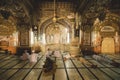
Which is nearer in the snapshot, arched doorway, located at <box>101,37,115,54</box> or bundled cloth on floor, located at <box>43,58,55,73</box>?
bundled cloth on floor, located at <box>43,58,55,73</box>

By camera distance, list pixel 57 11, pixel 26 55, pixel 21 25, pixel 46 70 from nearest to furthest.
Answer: pixel 46 70, pixel 26 55, pixel 21 25, pixel 57 11

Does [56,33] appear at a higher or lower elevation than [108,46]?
higher

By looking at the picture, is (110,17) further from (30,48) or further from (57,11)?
(30,48)

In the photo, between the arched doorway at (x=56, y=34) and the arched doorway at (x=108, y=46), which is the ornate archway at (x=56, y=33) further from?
the arched doorway at (x=108, y=46)

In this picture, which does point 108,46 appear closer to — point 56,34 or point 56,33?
point 56,33

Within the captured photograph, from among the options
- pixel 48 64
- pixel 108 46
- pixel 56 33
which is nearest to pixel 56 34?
pixel 56 33

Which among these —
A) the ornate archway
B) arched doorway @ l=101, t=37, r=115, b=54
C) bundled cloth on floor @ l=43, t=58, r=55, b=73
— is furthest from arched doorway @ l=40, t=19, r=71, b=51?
bundled cloth on floor @ l=43, t=58, r=55, b=73

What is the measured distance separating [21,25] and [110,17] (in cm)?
665

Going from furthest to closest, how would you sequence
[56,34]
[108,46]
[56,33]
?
[56,34] → [56,33] → [108,46]

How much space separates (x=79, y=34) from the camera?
12172mm

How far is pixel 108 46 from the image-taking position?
12180 millimetres

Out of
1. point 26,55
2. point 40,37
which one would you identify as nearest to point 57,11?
point 40,37

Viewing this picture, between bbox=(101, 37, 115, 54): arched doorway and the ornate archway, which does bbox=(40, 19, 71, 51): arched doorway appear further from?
bbox=(101, 37, 115, 54): arched doorway

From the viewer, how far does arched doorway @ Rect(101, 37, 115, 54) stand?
39.8ft
